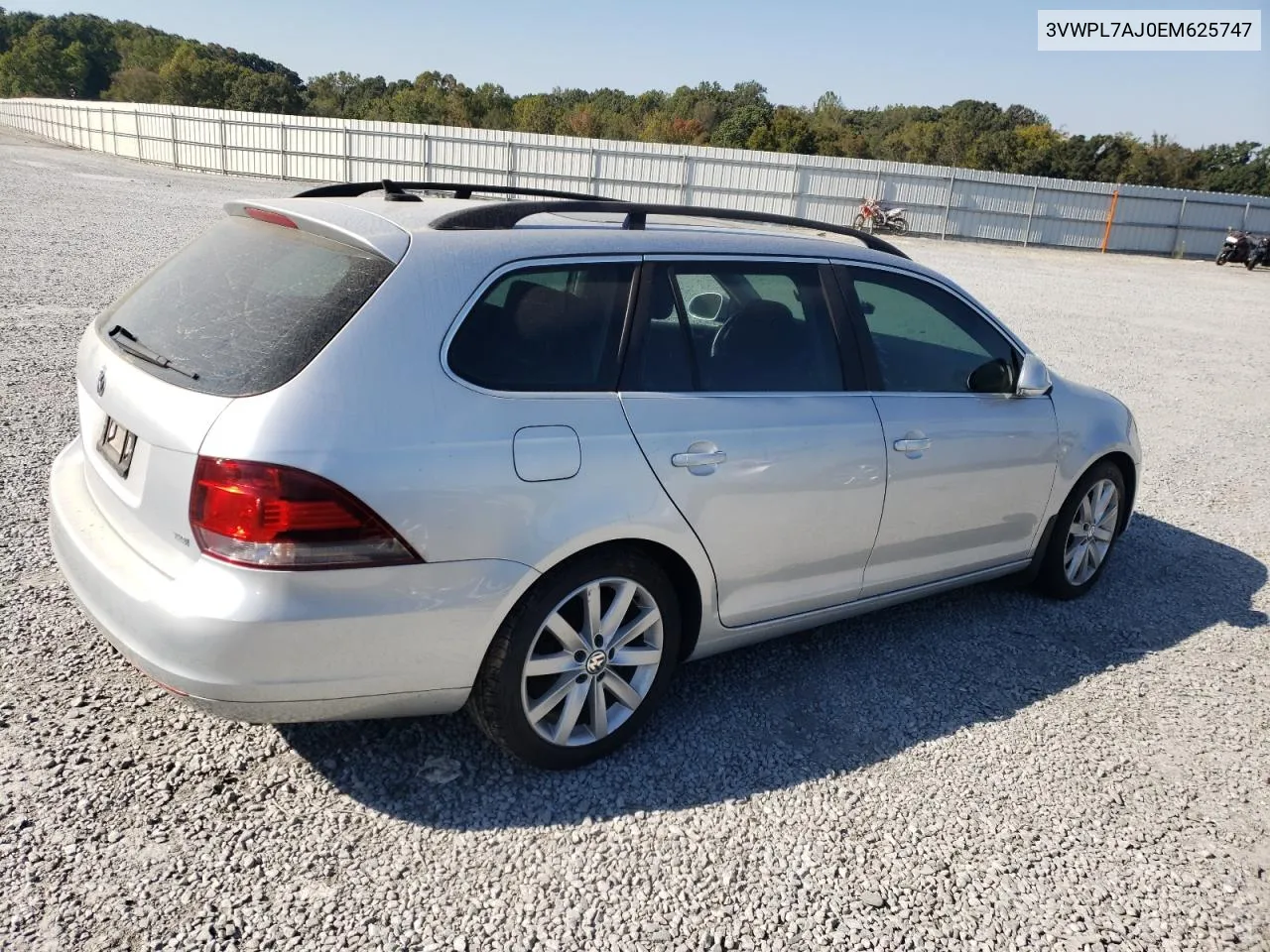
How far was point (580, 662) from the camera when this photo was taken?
302 centimetres

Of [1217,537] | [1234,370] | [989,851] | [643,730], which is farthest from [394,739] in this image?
[1234,370]

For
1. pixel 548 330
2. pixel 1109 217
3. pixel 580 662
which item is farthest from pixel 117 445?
pixel 1109 217

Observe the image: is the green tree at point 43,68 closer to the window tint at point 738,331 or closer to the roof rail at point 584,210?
the roof rail at point 584,210

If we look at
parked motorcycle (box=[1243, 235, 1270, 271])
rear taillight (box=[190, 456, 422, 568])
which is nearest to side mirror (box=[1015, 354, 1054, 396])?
rear taillight (box=[190, 456, 422, 568])

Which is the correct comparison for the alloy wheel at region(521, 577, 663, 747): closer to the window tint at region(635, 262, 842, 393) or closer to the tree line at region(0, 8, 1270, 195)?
the window tint at region(635, 262, 842, 393)

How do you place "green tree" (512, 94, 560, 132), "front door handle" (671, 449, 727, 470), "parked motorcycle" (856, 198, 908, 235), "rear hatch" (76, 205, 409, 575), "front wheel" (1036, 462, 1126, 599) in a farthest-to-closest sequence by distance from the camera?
"green tree" (512, 94, 560, 132) < "parked motorcycle" (856, 198, 908, 235) < "front wheel" (1036, 462, 1126, 599) < "front door handle" (671, 449, 727, 470) < "rear hatch" (76, 205, 409, 575)

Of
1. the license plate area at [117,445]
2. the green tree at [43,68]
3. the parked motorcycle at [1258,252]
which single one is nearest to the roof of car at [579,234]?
the license plate area at [117,445]

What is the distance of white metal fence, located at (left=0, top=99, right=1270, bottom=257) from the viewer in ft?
98.4

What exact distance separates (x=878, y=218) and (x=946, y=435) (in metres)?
26.8

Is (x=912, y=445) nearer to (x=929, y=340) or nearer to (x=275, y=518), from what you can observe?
(x=929, y=340)

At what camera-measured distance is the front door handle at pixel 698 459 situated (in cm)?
306

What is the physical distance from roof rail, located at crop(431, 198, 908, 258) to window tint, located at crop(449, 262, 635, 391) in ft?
0.83

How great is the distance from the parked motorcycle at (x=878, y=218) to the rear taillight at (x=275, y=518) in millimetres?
28102

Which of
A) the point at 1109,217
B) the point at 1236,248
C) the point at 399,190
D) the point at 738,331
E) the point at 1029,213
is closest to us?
the point at 738,331
